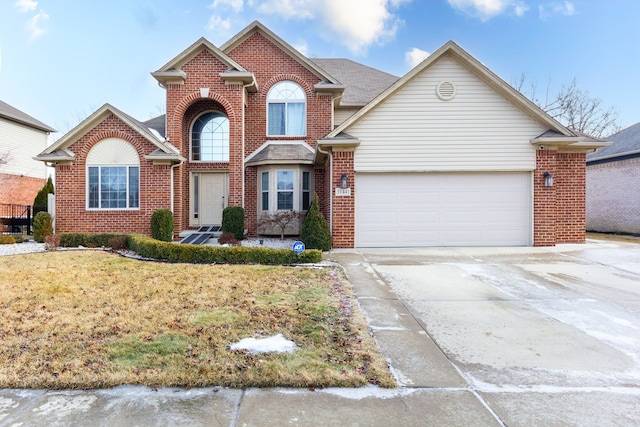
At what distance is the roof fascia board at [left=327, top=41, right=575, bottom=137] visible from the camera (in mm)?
10977

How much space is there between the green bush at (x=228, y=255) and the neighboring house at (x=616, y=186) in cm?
1700

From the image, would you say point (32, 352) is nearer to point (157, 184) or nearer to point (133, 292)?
point (133, 292)

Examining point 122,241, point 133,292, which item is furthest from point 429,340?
point 122,241

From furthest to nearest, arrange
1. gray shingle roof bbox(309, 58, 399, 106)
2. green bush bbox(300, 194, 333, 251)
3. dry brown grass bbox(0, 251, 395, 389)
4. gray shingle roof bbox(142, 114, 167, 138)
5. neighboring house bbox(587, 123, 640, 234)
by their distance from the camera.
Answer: neighboring house bbox(587, 123, 640, 234) → gray shingle roof bbox(309, 58, 399, 106) → gray shingle roof bbox(142, 114, 167, 138) → green bush bbox(300, 194, 333, 251) → dry brown grass bbox(0, 251, 395, 389)

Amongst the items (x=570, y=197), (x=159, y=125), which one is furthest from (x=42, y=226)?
(x=570, y=197)

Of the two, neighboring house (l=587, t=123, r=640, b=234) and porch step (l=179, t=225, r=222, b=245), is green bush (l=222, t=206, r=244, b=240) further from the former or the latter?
neighboring house (l=587, t=123, r=640, b=234)

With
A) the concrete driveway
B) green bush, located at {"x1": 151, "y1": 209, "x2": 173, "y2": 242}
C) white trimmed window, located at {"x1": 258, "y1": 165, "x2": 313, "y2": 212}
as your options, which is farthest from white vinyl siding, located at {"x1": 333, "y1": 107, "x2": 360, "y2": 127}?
the concrete driveway

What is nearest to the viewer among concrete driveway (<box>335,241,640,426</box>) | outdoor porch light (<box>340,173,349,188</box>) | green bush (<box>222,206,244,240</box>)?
concrete driveway (<box>335,241,640,426</box>)

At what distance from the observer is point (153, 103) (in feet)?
118

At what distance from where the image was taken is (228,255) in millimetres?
9297

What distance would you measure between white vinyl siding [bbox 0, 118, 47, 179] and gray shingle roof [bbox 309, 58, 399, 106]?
61.8 ft

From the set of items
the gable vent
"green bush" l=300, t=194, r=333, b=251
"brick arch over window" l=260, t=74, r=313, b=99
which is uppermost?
"brick arch over window" l=260, t=74, r=313, b=99

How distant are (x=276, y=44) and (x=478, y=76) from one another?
826 cm

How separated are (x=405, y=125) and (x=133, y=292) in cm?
878
